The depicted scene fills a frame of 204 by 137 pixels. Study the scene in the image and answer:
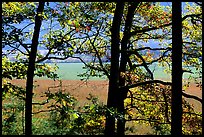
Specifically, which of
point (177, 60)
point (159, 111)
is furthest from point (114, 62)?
point (159, 111)

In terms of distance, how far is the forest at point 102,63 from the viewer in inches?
259

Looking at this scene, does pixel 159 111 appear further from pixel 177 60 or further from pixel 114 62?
pixel 177 60

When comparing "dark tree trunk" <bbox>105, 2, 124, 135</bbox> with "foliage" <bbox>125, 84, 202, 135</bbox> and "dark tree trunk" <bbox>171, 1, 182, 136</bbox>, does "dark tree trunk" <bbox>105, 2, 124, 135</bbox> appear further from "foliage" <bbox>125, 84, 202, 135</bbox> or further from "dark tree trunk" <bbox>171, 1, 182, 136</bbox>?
"dark tree trunk" <bbox>171, 1, 182, 136</bbox>

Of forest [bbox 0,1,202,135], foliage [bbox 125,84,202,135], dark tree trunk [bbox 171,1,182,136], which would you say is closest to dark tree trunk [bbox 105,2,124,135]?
forest [bbox 0,1,202,135]

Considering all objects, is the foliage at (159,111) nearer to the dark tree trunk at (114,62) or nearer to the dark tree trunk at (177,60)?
the dark tree trunk at (114,62)

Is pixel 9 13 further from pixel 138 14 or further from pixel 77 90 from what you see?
pixel 138 14

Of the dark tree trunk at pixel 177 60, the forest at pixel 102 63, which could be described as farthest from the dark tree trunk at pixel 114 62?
the dark tree trunk at pixel 177 60

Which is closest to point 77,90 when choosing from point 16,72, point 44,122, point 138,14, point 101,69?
point 101,69

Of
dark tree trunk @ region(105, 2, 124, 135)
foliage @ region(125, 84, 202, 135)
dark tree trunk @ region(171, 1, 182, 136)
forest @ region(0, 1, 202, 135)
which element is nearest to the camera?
dark tree trunk @ region(171, 1, 182, 136)

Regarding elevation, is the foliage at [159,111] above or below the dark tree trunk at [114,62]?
below

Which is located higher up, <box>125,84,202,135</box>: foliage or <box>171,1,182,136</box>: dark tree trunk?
<box>171,1,182,136</box>: dark tree trunk

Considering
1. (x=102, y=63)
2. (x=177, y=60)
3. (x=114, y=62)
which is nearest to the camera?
(x=177, y=60)

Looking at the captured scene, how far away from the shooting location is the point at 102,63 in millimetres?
12055

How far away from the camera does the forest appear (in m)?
6.58
